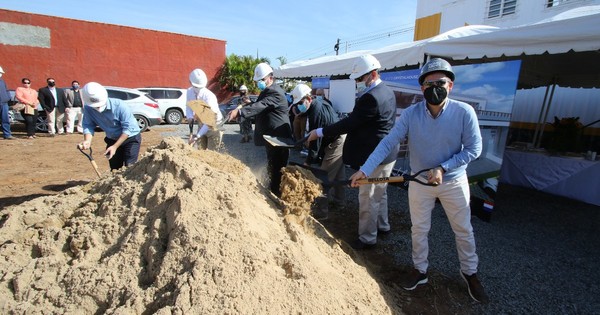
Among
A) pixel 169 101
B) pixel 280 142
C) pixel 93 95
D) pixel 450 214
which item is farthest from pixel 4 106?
pixel 450 214

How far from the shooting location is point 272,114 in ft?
12.4

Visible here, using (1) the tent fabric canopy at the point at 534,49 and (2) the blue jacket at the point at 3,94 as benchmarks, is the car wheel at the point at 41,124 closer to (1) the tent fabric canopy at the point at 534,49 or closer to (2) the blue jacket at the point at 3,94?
(2) the blue jacket at the point at 3,94

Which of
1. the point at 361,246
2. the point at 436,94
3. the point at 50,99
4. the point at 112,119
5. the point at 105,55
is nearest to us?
the point at 436,94

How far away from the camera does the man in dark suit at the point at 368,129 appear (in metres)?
2.88

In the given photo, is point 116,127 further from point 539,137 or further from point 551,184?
point 539,137

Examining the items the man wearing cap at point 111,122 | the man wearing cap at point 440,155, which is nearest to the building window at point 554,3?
the man wearing cap at point 440,155

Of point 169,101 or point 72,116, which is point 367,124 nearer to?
point 72,116

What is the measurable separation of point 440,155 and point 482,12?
11.6 m

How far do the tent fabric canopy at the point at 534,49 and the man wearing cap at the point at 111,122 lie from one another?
403 centimetres

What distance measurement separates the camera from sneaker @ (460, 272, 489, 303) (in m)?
2.46

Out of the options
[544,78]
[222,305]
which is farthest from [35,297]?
[544,78]

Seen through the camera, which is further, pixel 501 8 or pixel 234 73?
pixel 234 73

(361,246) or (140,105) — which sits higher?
(140,105)

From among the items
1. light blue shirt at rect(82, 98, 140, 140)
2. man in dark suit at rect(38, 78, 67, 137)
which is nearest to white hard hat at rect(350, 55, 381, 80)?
light blue shirt at rect(82, 98, 140, 140)
